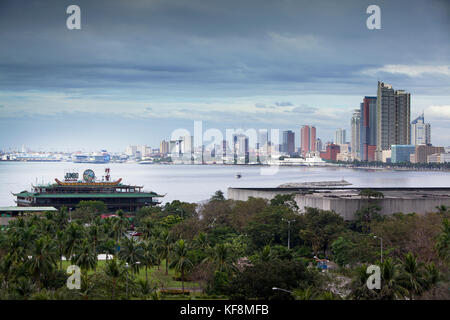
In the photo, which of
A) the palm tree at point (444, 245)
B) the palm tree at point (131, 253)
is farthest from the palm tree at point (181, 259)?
the palm tree at point (444, 245)

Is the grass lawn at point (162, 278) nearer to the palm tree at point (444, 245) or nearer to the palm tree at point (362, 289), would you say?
the palm tree at point (362, 289)

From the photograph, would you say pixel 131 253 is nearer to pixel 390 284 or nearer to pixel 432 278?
pixel 390 284

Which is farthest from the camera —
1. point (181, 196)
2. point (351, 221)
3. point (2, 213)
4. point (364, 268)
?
point (181, 196)

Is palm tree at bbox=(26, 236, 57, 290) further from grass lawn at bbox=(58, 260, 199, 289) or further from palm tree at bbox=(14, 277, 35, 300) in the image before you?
grass lawn at bbox=(58, 260, 199, 289)

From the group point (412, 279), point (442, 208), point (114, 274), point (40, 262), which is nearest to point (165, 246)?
point (40, 262)

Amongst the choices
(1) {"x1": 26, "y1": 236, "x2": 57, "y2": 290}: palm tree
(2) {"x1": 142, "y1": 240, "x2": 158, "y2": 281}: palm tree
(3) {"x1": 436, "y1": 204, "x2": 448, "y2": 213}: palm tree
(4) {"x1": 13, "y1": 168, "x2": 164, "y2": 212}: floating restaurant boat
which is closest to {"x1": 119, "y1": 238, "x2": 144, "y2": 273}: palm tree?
(2) {"x1": 142, "y1": 240, "x2": 158, "y2": 281}: palm tree

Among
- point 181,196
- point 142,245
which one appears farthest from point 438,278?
point 181,196
